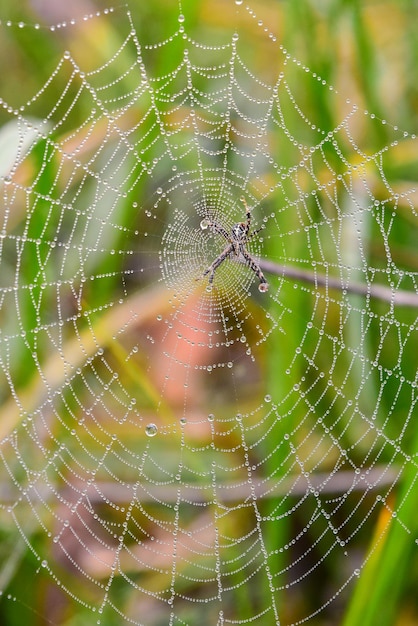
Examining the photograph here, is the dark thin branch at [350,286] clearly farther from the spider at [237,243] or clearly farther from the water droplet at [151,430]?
the water droplet at [151,430]

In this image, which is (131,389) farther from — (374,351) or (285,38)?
(285,38)

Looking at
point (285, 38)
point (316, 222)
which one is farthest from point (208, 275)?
point (285, 38)

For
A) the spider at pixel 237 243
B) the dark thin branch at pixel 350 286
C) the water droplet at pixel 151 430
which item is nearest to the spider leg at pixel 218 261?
the spider at pixel 237 243

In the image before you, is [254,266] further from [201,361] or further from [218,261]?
[201,361]


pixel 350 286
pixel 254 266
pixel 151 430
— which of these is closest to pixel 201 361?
pixel 151 430

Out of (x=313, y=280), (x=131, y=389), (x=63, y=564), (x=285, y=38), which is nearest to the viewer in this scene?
(x=313, y=280)

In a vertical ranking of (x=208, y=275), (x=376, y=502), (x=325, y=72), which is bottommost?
(x=376, y=502)
